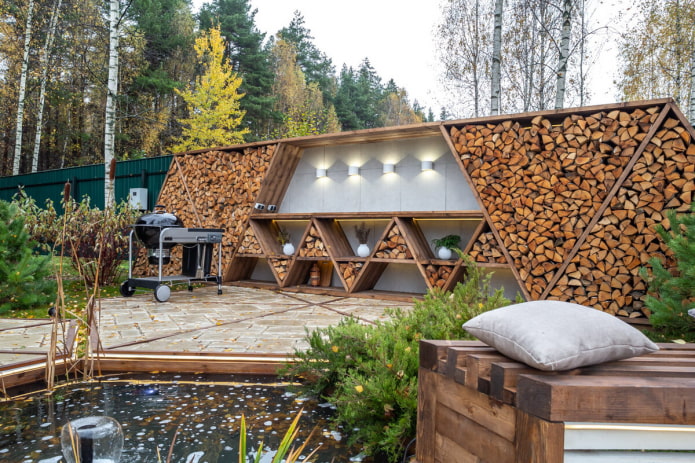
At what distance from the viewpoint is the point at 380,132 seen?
19.5 ft

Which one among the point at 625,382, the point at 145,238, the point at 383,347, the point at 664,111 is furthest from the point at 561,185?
the point at 145,238

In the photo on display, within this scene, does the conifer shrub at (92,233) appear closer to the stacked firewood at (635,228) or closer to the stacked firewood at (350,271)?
the stacked firewood at (350,271)

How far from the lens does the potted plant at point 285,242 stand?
6723 mm

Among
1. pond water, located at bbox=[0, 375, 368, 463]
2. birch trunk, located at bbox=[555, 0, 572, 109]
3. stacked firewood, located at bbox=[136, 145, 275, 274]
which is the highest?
birch trunk, located at bbox=[555, 0, 572, 109]

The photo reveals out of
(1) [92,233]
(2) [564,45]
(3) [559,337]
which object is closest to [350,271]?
(1) [92,233]

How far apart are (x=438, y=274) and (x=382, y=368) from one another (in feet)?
12.0

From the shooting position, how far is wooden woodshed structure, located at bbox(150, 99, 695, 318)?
4.23 meters

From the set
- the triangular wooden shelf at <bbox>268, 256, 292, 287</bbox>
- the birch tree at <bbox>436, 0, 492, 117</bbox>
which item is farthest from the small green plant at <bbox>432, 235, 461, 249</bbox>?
the birch tree at <bbox>436, 0, 492, 117</bbox>

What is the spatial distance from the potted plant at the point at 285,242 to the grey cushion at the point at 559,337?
555 cm

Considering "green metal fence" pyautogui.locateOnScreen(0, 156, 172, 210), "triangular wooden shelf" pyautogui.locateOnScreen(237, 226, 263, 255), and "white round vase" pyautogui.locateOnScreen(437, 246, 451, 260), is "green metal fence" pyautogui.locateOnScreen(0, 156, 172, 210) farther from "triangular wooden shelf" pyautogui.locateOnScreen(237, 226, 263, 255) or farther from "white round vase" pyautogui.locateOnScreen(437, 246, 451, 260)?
"white round vase" pyautogui.locateOnScreen(437, 246, 451, 260)

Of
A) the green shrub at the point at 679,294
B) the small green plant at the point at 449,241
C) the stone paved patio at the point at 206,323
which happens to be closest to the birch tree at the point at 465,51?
the small green plant at the point at 449,241

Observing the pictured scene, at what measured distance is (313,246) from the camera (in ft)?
20.8

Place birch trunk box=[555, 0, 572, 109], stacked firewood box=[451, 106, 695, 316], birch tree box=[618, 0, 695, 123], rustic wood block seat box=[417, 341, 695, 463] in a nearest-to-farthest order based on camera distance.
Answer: rustic wood block seat box=[417, 341, 695, 463] < stacked firewood box=[451, 106, 695, 316] < birch trunk box=[555, 0, 572, 109] < birch tree box=[618, 0, 695, 123]

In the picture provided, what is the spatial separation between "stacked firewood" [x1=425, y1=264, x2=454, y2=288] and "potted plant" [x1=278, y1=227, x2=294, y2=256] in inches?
84.0
